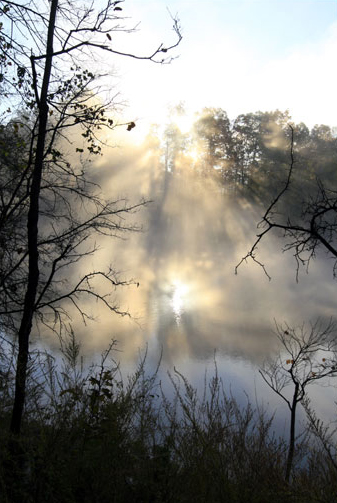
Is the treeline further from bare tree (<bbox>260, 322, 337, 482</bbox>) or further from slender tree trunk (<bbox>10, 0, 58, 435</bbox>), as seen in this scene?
slender tree trunk (<bbox>10, 0, 58, 435</bbox>)

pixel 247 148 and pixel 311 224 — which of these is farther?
pixel 247 148

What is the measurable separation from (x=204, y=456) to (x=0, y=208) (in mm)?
3582

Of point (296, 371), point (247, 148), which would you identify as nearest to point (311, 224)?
point (296, 371)

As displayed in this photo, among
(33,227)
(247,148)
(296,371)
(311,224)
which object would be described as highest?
(247,148)

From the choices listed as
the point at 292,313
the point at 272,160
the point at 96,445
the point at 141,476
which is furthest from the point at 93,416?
the point at 272,160

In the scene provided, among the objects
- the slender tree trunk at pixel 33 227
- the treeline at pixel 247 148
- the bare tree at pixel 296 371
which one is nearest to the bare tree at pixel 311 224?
the slender tree trunk at pixel 33 227

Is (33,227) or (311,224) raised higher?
(33,227)

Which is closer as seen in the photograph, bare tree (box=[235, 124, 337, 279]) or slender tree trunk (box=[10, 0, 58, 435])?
bare tree (box=[235, 124, 337, 279])

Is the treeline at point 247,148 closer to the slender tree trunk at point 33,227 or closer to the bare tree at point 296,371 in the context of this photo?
the bare tree at point 296,371

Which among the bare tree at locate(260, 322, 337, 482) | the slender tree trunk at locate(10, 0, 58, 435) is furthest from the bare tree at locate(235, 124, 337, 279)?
the bare tree at locate(260, 322, 337, 482)

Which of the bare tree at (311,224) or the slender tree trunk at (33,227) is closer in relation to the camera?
the bare tree at (311,224)

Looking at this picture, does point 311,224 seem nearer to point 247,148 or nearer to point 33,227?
point 33,227

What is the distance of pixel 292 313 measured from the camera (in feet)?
69.8

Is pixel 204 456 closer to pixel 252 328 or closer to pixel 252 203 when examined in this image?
pixel 252 328
